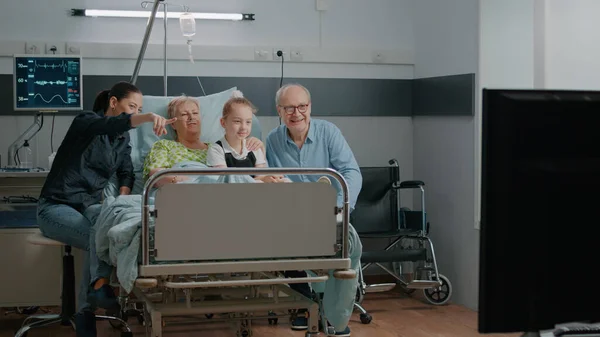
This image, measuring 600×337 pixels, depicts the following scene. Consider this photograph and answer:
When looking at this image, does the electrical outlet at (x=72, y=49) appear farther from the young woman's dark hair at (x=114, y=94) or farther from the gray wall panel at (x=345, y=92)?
the young woman's dark hair at (x=114, y=94)

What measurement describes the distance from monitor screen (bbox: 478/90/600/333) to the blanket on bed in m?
2.08

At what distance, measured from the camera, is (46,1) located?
215 inches

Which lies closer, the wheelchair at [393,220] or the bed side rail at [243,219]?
the bed side rail at [243,219]

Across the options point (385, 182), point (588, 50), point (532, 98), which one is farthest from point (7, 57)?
point (532, 98)

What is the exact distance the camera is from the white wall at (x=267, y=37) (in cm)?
545

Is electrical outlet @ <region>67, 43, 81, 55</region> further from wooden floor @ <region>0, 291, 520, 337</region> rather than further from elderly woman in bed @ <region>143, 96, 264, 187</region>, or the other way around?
wooden floor @ <region>0, 291, 520, 337</region>

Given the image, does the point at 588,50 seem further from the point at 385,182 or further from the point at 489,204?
the point at 489,204

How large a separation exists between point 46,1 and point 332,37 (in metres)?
1.93

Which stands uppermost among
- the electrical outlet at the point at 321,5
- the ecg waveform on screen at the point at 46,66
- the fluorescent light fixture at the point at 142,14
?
the electrical outlet at the point at 321,5

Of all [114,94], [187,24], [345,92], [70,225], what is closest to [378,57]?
[345,92]

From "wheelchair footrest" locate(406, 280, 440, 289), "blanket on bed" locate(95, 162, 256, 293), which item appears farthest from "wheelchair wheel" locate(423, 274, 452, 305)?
"blanket on bed" locate(95, 162, 256, 293)

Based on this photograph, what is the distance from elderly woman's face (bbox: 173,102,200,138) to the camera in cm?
432

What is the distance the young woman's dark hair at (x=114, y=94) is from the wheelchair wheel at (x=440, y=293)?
91.1 inches

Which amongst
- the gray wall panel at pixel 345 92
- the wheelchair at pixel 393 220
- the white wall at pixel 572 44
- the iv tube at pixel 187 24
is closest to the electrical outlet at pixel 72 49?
the gray wall panel at pixel 345 92
